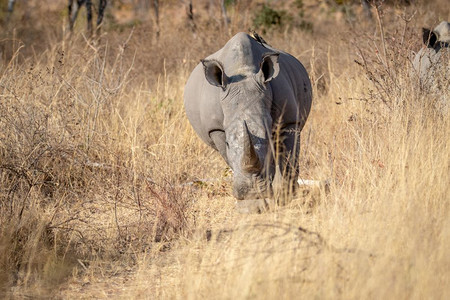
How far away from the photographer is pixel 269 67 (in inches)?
213

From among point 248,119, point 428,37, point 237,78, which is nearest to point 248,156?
point 248,119

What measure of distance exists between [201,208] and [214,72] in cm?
125

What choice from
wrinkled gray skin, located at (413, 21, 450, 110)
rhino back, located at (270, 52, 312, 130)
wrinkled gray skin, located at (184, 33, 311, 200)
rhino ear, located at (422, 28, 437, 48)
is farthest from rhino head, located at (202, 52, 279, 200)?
rhino ear, located at (422, 28, 437, 48)

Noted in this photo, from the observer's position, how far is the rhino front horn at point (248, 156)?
4.98 m

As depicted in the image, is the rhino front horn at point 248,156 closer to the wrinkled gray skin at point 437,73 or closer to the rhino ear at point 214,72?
the rhino ear at point 214,72

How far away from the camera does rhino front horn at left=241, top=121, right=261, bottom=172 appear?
16.3 feet

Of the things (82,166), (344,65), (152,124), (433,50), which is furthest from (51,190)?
(344,65)

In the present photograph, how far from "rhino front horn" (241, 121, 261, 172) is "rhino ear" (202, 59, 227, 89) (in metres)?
0.49

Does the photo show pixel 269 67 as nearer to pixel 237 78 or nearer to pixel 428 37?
pixel 237 78

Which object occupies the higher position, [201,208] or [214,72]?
[214,72]

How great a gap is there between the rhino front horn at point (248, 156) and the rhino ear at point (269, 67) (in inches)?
19.7

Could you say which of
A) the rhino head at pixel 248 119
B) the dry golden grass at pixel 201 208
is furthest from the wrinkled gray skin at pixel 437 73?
the rhino head at pixel 248 119

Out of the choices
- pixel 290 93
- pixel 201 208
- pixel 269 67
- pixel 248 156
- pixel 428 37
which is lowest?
pixel 201 208

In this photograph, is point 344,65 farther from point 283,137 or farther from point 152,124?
point 283,137
